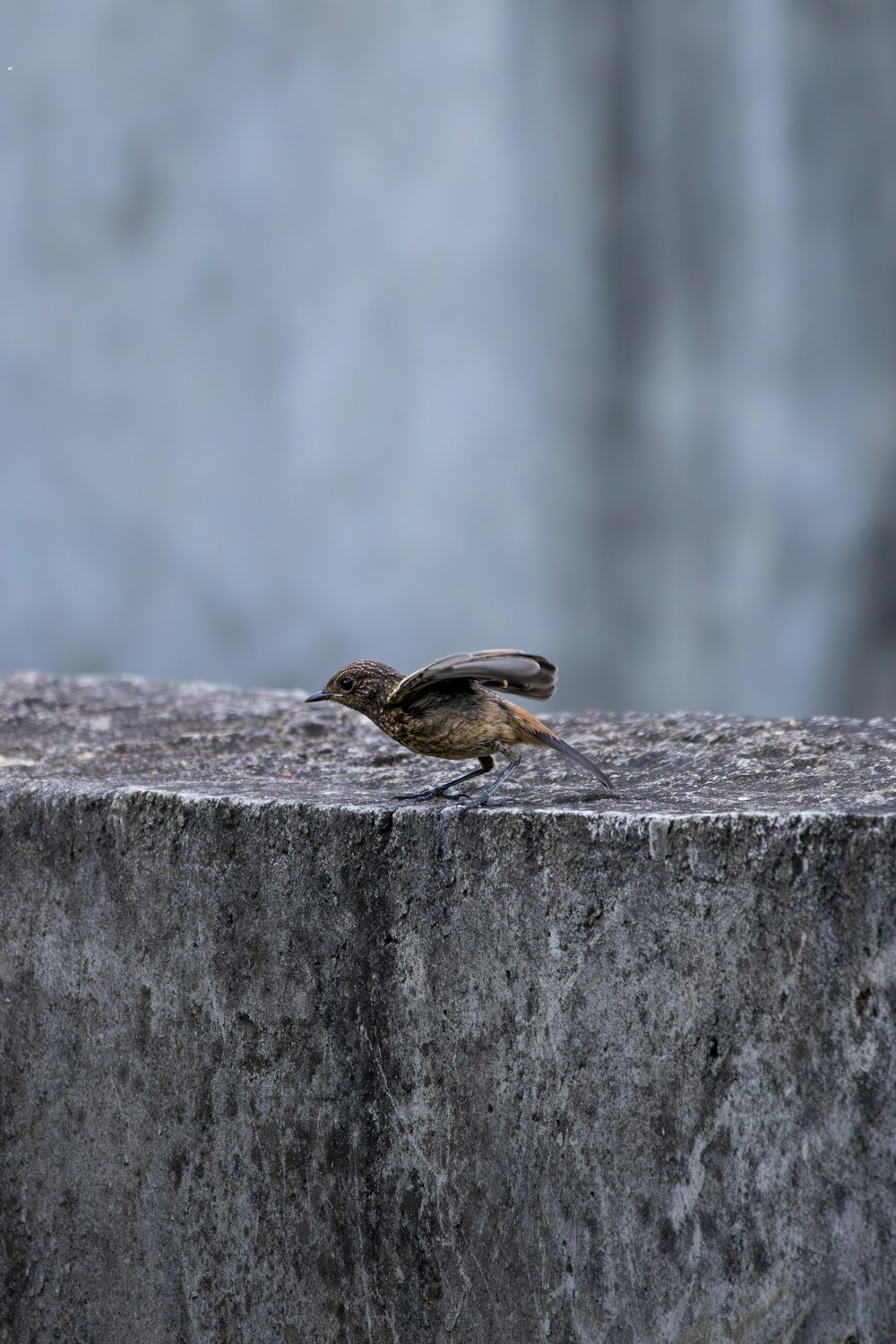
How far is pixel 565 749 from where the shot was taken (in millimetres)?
1830

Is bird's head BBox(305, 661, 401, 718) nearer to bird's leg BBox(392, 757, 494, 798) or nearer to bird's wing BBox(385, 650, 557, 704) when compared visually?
bird's wing BBox(385, 650, 557, 704)

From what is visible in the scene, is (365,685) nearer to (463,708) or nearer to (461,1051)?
(463,708)

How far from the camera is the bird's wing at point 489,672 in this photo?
1845mm

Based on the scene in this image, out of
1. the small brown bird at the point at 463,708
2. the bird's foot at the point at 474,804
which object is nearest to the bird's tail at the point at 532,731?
the small brown bird at the point at 463,708

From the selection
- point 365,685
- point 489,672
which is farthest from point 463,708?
point 365,685

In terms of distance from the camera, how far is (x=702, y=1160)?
1590 mm

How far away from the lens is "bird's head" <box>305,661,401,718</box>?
77.6 inches

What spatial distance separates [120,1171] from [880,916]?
1.28 meters

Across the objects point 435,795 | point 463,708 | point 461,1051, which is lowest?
point 461,1051

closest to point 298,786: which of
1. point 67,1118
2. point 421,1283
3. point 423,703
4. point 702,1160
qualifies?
point 423,703

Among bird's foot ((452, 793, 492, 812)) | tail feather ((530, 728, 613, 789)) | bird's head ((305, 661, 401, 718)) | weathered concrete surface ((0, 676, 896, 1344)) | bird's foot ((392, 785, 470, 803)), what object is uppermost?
bird's head ((305, 661, 401, 718))

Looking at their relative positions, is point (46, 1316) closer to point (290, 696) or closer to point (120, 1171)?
point (120, 1171)

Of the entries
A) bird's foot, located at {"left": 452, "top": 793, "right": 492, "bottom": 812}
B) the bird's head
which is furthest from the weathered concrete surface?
the bird's head

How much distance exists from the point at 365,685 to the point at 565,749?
331mm
